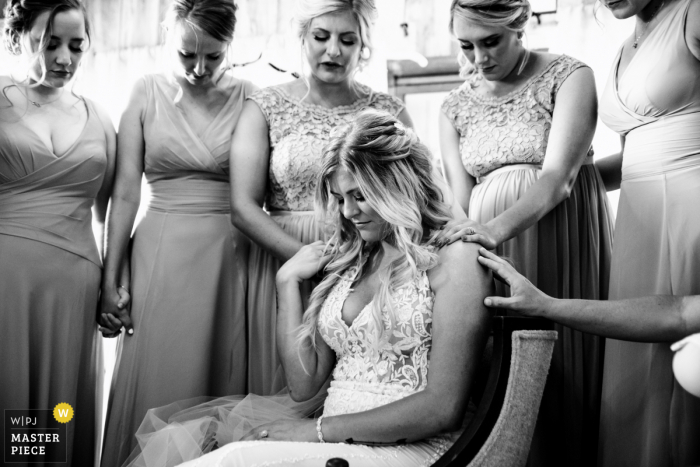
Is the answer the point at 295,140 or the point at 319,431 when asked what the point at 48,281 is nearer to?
the point at 295,140

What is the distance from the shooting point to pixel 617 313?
1.90 meters

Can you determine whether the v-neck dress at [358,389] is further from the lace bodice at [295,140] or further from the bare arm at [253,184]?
the lace bodice at [295,140]

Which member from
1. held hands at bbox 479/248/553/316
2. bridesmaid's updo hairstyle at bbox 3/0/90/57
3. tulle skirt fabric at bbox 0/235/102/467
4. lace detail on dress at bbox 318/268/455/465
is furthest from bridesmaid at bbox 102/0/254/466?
held hands at bbox 479/248/553/316

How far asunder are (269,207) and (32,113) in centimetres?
93

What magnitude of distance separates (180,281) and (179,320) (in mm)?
140

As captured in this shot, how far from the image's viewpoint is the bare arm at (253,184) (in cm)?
254

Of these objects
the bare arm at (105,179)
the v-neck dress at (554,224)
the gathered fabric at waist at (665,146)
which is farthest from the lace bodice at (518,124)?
the bare arm at (105,179)

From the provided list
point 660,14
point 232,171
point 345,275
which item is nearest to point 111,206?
point 232,171

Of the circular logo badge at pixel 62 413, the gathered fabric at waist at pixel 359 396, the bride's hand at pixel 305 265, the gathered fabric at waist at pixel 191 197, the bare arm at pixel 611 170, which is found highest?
the bare arm at pixel 611 170

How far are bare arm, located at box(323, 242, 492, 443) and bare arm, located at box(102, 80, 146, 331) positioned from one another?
1.22 meters

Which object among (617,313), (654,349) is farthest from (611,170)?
(617,313)

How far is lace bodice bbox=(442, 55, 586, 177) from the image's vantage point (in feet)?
8.45

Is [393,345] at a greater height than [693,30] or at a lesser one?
lesser

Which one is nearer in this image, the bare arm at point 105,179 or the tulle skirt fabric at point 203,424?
the tulle skirt fabric at point 203,424
